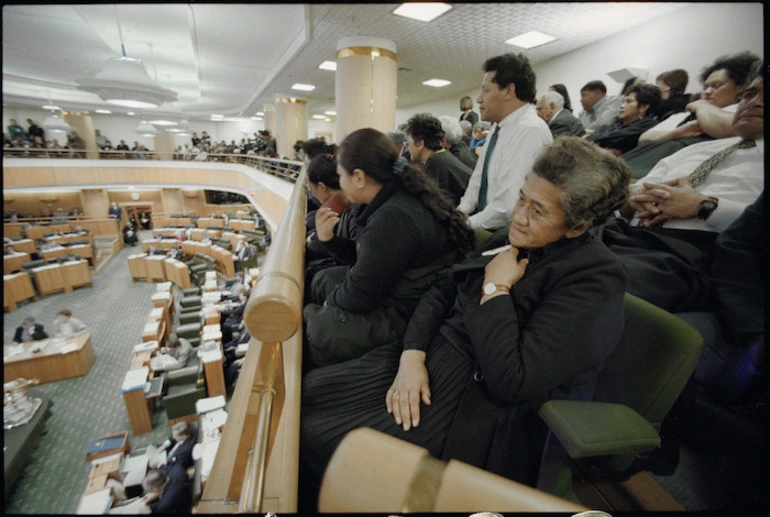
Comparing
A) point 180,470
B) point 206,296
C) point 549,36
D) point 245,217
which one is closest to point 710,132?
point 549,36

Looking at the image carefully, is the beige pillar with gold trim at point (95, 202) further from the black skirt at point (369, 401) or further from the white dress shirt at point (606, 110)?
the white dress shirt at point (606, 110)

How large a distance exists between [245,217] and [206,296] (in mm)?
9284

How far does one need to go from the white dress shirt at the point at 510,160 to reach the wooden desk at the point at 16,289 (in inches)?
519

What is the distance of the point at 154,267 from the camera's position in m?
11.7

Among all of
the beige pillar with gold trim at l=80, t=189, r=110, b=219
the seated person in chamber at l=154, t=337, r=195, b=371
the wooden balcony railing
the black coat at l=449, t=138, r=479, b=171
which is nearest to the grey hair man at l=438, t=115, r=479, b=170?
the black coat at l=449, t=138, r=479, b=171

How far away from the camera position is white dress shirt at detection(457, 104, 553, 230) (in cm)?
188

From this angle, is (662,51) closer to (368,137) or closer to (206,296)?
(368,137)

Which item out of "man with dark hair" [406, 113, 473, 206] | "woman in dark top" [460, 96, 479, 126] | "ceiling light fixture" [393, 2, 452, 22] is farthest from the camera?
"woman in dark top" [460, 96, 479, 126]

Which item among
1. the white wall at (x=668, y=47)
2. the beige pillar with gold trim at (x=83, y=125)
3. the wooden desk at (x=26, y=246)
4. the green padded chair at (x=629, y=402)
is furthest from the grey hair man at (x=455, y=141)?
the beige pillar with gold trim at (x=83, y=125)

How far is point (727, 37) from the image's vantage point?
10.7 feet

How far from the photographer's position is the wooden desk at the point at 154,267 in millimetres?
11531

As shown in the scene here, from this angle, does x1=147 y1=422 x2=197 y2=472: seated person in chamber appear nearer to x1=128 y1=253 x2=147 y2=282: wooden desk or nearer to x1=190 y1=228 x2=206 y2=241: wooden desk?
x1=128 y1=253 x2=147 y2=282: wooden desk

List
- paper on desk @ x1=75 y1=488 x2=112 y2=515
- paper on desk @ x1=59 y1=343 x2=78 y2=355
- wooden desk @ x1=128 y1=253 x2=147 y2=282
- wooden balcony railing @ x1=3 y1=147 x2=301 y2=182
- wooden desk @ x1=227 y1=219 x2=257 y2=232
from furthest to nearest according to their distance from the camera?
1. wooden desk @ x1=227 y1=219 x2=257 y2=232
2. wooden balcony railing @ x1=3 y1=147 x2=301 y2=182
3. wooden desk @ x1=128 y1=253 x2=147 y2=282
4. paper on desk @ x1=59 y1=343 x2=78 y2=355
5. paper on desk @ x1=75 y1=488 x2=112 y2=515

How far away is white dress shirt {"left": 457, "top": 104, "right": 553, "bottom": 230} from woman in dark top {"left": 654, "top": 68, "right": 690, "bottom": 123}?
1.32m
